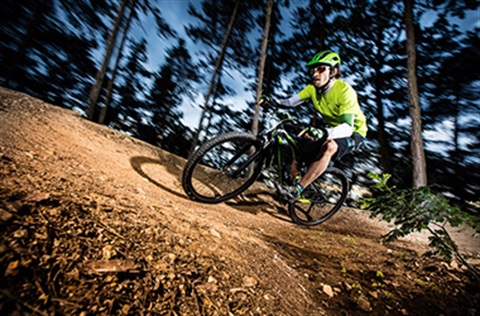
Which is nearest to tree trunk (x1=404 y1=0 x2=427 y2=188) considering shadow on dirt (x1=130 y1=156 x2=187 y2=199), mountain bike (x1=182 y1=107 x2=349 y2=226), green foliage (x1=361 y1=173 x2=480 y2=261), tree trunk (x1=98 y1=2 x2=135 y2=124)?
mountain bike (x1=182 y1=107 x2=349 y2=226)

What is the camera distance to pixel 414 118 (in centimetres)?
667

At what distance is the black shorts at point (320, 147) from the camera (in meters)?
3.12

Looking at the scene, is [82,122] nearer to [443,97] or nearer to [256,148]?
[256,148]

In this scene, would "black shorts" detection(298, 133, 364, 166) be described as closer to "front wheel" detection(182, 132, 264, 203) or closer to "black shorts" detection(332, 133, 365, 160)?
"black shorts" detection(332, 133, 365, 160)

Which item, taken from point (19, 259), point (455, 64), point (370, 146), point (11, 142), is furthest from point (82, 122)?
point (455, 64)

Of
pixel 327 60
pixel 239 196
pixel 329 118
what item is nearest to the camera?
pixel 327 60

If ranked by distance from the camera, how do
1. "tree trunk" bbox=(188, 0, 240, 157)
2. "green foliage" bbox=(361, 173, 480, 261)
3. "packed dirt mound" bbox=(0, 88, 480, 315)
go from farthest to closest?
"tree trunk" bbox=(188, 0, 240, 157) → "green foliage" bbox=(361, 173, 480, 261) → "packed dirt mound" bbox=(0, 88, 480, 315)

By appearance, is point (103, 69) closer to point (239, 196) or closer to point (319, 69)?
point (239, 196)

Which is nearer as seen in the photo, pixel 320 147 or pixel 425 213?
pixel 425 213

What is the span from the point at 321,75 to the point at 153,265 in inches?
133

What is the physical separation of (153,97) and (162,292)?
21180mm

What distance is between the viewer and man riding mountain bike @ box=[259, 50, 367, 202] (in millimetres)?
2986

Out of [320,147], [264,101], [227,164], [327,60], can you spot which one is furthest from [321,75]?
[227,164]

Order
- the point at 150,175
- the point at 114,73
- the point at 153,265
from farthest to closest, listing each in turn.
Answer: the point at 114,73
the point at 150,175
the point at 153,265
